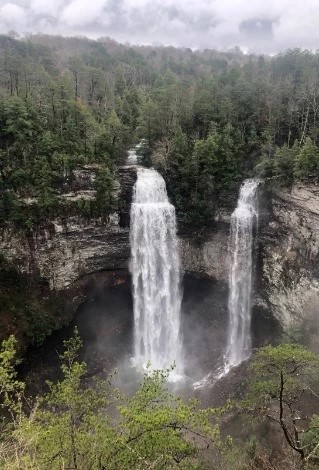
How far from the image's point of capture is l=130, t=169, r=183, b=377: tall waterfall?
32.7 m

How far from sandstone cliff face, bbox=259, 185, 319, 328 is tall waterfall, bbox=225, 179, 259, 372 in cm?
127

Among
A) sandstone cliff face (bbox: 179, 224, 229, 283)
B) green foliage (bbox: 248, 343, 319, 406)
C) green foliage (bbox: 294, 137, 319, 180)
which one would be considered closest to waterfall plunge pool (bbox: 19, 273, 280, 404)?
sandstone cliff face (bbox: 179, 224, 229, 283)

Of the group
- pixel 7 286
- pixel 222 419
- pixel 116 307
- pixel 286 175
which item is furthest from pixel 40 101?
pixel 222 419

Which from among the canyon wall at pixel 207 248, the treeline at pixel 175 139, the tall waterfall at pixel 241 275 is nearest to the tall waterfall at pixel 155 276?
the canyon wall at pixel 207 248

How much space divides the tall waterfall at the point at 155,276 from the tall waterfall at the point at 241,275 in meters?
4.76

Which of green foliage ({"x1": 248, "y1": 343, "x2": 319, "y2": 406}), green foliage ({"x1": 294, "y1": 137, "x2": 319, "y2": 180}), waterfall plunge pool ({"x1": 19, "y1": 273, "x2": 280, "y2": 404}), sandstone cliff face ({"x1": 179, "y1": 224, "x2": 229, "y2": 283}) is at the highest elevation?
green foliage ({"x1": 294, "y1": 137, "x2": 319, "y2": 180})

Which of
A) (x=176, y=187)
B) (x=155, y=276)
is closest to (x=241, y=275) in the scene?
(x=155, y=276)

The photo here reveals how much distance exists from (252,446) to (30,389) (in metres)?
16.4

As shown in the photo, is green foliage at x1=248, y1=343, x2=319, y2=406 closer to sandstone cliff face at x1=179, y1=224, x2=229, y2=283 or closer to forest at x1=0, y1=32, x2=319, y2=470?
forest at x1=0, y1=32, x2=319, y2=470

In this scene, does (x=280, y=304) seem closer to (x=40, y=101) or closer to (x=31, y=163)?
(x=31, y=163)

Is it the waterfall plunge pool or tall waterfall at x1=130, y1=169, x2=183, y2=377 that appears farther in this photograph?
tall waterfall at x1=130, y1=169, x2=183, y2=377

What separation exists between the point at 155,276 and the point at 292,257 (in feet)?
37.9

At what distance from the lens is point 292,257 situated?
29.9 m

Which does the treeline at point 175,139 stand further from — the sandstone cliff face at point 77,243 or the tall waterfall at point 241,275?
the tall waterfall at point 241,275
